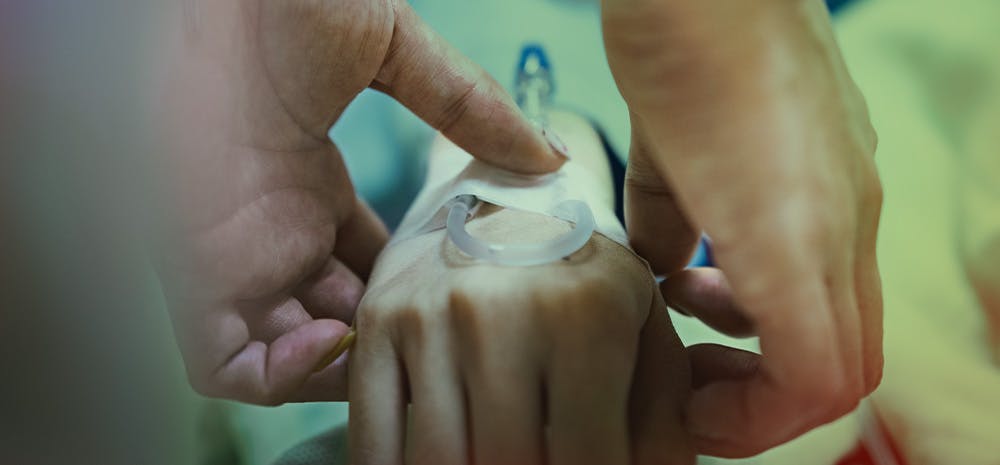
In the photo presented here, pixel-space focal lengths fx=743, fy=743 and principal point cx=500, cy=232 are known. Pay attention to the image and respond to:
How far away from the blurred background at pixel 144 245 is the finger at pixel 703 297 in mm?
19

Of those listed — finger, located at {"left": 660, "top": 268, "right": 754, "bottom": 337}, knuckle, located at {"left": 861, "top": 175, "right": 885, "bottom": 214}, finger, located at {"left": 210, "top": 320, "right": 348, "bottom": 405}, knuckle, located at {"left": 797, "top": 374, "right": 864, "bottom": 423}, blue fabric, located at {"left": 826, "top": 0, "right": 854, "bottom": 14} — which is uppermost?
knuckle, located at {"left": 861, "top": 175, "right": 885, "bottom": 214}

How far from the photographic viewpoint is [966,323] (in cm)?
57

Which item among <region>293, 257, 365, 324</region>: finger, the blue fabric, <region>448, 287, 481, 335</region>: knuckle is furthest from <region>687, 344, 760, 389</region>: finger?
the blue fabric

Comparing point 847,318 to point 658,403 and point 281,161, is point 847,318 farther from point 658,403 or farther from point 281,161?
point 281,161

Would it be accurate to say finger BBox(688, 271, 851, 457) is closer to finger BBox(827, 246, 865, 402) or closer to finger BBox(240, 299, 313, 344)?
finger BBox(827, 246, 865, 402)

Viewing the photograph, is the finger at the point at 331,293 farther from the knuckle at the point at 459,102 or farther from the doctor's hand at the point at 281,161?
the knuckle at the point at 459,102

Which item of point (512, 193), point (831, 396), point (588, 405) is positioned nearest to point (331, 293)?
point (512, 193)

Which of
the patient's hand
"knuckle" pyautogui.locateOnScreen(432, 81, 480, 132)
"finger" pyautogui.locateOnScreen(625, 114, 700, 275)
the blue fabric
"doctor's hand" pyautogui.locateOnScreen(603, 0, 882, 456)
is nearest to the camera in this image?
"doctor's hand" pyautogui.locateOnScreen(603, 0, 882, 456)

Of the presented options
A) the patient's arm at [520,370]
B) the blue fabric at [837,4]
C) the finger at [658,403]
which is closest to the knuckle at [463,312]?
the patient's arm at [520,370]

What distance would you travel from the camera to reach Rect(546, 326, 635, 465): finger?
16.2 inches

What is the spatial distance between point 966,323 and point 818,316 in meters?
0.32

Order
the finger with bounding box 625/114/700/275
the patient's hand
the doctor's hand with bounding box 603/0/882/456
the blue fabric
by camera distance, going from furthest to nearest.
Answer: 1. the blue fabric
2. the finger with bounding box 625/114/700/275
3. the patient's hand
4. the doctor's hand with bounding box 603/0/882/456

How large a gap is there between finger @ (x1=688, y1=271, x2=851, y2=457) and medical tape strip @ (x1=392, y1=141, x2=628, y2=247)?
0.15 meters

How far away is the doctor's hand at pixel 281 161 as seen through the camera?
50 cm
